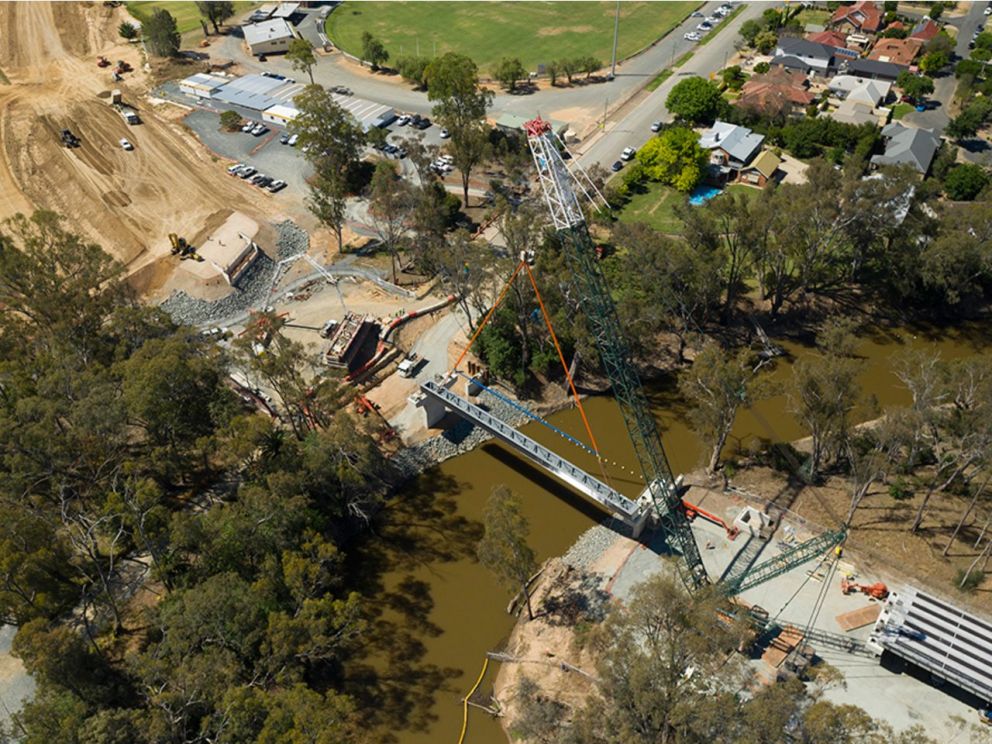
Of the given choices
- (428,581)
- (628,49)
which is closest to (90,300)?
(428,581)

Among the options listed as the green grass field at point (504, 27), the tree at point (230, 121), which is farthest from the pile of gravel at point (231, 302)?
the green grass field at point (504, 27)

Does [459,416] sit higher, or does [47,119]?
[47,119]

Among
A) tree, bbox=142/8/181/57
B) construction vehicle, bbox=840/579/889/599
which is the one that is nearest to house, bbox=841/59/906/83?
construction vehicle, bbox=840/579/889/599

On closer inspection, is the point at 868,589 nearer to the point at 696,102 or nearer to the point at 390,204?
the point at 390,204

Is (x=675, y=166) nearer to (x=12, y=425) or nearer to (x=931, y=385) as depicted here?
(x=931, y=385)

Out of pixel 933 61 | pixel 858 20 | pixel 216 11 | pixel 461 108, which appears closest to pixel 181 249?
pixel 461 108

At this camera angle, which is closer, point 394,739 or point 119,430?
point 394,739

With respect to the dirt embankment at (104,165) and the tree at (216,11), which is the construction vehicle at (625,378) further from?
the tree at (216,11)
